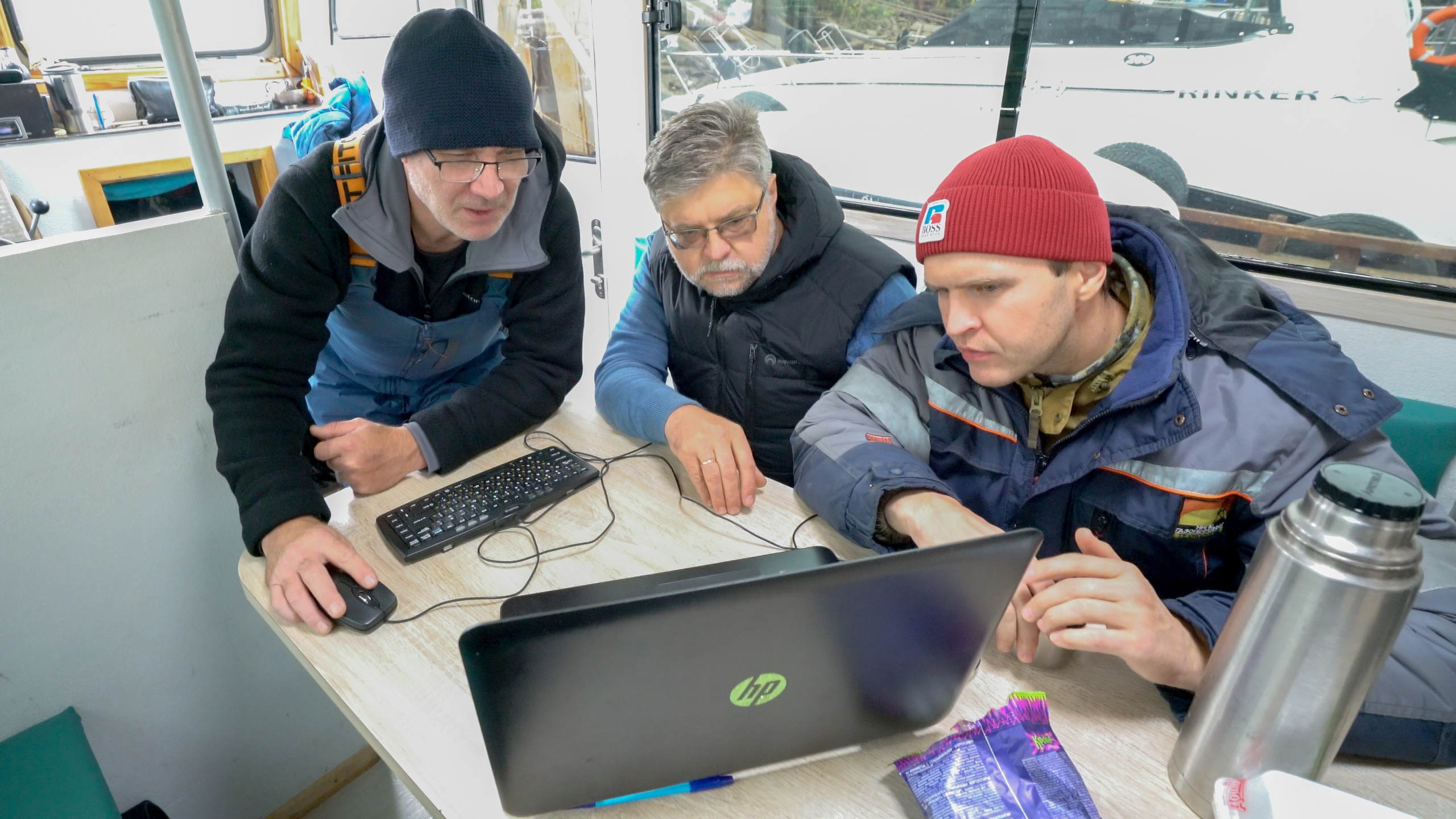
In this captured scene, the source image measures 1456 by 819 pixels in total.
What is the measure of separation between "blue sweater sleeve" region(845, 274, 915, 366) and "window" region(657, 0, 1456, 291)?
29.3 inches

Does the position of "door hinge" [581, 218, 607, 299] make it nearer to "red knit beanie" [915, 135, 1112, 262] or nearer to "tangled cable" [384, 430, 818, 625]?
"tangled cable" [384, 430, 818, 625]

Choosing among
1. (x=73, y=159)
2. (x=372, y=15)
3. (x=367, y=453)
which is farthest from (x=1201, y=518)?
(x=73, y=159)

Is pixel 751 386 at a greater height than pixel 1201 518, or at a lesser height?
lesser

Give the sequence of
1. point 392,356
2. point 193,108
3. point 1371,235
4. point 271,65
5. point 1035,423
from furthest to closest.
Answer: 1. point 271,65
2. point 1371,235
3. point 392,356
4. point 193,108
5. point 1035,423

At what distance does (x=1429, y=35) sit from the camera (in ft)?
4.82

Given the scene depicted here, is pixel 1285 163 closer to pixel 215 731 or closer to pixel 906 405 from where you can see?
pixel 906 405

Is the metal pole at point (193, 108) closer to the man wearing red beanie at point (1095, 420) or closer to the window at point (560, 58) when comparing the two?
the man wearing red beanie at point (1095, 420)

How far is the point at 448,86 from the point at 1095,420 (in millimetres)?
1058

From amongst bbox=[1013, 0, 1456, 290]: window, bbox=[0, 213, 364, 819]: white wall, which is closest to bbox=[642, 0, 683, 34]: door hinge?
bbox=[1013, 0, 1456, 290]: window

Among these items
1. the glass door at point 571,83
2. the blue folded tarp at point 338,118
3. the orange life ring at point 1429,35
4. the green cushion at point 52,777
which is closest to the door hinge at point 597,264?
the glass door at point 571,83

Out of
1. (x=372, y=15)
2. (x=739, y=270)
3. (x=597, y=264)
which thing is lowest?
(x=597, y=264)

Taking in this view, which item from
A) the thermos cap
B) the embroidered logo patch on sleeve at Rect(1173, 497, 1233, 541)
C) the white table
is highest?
the thermos cap

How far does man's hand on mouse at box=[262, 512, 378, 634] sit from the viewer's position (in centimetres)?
86

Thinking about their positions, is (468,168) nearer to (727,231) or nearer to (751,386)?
(727,231)
